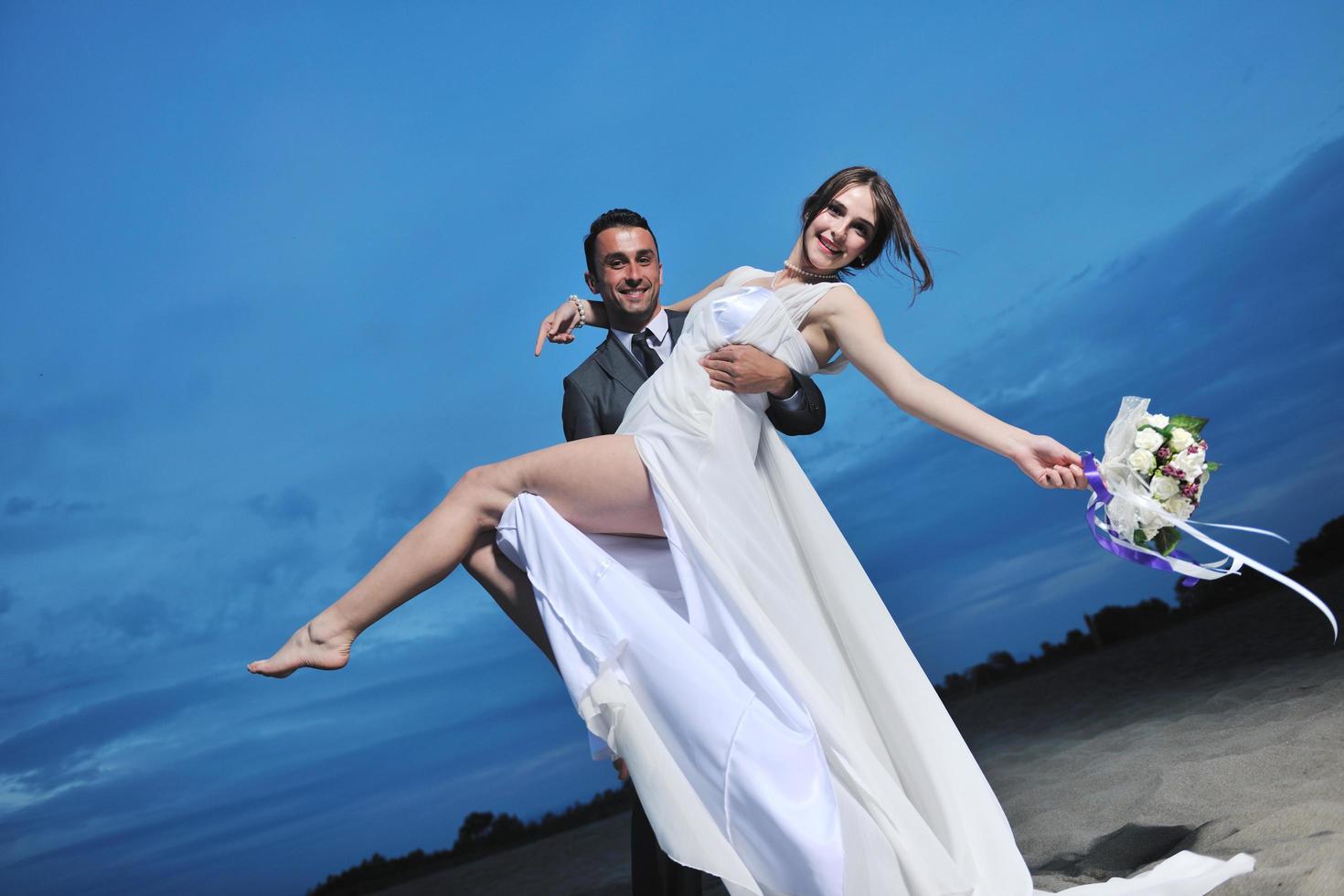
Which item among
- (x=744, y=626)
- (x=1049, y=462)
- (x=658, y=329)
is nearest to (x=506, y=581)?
(x=744, y=626)

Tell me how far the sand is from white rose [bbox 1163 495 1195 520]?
72cm

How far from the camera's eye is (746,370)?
2391 mm

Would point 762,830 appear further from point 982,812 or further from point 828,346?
point 828,346

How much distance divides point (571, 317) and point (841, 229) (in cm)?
81

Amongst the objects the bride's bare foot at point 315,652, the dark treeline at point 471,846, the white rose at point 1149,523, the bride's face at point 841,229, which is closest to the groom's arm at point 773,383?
the bride's face at point 841,229

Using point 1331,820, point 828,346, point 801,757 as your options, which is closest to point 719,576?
point 801,757

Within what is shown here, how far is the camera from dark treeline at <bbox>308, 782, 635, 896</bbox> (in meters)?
7.00

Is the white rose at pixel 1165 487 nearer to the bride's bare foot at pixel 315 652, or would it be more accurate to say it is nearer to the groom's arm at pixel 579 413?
the groom's arm at pixel 579 413

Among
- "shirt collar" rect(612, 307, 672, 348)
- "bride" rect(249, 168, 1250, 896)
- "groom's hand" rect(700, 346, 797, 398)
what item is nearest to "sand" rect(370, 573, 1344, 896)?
"bride" rect(249, 168, 1250, 896)

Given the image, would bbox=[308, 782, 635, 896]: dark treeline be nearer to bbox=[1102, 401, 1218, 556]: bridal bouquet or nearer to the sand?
the sand

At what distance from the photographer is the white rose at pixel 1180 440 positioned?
2121mm

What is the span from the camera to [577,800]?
7605mm

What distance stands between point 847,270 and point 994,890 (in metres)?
1.51

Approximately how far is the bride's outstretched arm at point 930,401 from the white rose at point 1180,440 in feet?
0.59
